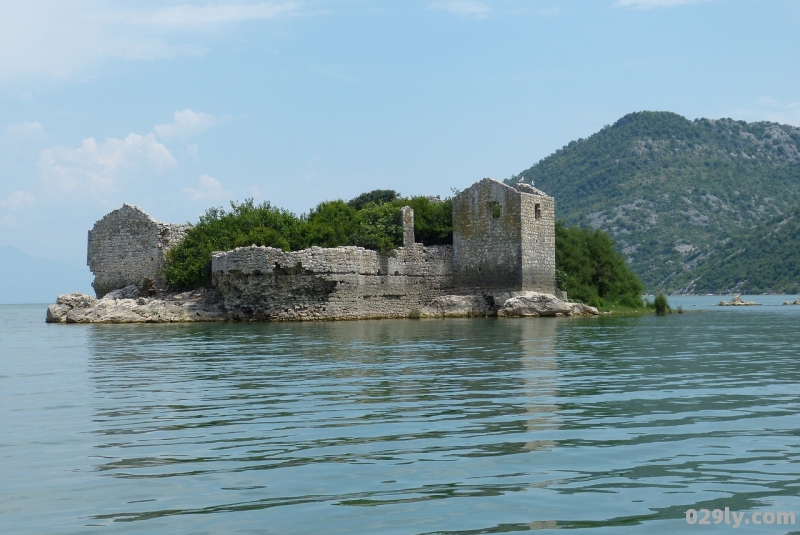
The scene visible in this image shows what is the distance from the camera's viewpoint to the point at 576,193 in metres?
94.4

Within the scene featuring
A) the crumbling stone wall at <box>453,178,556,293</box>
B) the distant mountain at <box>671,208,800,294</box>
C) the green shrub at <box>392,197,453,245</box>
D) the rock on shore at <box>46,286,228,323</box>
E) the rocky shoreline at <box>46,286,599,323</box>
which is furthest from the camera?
the distant mountain at <box>671,208,800,294</box>

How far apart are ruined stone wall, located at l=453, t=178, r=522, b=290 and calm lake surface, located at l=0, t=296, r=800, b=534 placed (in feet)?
50.8

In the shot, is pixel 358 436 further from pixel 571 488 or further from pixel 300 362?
pixel 300 362

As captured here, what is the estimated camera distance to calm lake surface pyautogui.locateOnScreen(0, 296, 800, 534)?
16.1 ft

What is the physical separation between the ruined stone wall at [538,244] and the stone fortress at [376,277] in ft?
0.10

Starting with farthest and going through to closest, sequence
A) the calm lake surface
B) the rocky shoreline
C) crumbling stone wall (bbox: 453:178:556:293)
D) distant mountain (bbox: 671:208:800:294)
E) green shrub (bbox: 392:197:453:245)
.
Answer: distant mountain (bbox: 671:208:800:294) < green shrub (bbox: 392:197:453:245) < crumbling stone wall (bbox: 453:178:556:293) < the rocky shoreline < the calm lake surface

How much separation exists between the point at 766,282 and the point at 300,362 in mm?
61777

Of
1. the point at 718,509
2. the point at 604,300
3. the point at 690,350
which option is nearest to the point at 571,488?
the point at 718,509

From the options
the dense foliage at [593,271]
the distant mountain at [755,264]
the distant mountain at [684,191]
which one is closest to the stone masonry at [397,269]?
the dense foliage at [593,271]

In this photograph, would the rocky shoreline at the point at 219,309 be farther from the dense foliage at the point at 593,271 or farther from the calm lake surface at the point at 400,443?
the calm lake surface at the point at 400,443

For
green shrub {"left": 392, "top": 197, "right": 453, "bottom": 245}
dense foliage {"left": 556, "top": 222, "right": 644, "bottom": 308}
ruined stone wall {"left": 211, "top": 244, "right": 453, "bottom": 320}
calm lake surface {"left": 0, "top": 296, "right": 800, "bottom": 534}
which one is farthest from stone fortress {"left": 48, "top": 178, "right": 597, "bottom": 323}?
calm lake surface {"left": 0, "top": 296, "right": 800, "bottom": 534}

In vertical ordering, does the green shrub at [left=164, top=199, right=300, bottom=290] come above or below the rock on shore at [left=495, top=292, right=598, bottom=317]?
above

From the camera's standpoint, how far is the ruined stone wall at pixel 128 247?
31625 mm

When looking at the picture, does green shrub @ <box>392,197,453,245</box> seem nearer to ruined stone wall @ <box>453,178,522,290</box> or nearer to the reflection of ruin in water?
ruined stone wall @ <box>453,178,522,290</box>
